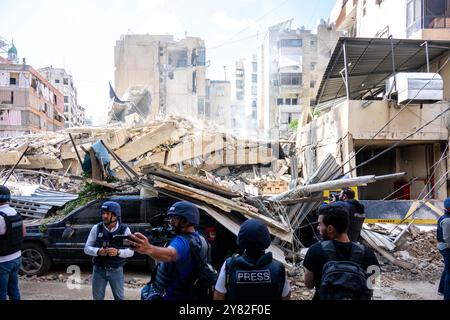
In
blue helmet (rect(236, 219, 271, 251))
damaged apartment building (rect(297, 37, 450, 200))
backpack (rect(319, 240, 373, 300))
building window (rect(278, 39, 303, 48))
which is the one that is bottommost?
backpack (rect(319, 240, 373, 300))

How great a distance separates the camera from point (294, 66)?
1825 inches

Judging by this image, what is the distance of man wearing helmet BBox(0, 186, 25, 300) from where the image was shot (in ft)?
12.6

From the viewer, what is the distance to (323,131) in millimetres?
14758

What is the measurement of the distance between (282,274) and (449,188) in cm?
1236

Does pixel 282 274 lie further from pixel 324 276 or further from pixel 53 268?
pixel 53 268

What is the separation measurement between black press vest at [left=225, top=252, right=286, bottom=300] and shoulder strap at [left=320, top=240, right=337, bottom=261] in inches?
18.4

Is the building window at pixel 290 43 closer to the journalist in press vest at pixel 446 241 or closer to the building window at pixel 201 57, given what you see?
the building window at pixel 201 57

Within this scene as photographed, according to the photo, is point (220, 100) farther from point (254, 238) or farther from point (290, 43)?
point (254, 238)

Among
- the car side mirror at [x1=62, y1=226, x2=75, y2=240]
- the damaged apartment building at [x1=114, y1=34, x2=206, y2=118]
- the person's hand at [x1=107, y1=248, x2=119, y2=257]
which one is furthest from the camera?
the damaged apartment building at [x1=114, y1=34, x2=206, y2=118]

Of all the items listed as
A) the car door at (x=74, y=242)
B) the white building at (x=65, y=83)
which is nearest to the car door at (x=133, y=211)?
the car door at (x=74, y=242)

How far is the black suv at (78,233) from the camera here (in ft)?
20.8

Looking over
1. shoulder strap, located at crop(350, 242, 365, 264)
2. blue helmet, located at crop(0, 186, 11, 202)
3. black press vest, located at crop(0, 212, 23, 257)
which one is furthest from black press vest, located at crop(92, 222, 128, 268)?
shoulder strap, located at crop(350, 242, 365, 264)

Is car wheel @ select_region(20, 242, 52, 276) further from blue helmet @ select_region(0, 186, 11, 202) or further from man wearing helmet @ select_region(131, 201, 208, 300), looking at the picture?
man wearing helmet @ select_region(131, 201, 208, 300)

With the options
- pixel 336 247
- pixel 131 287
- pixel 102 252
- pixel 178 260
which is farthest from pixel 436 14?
pixel 178 260
